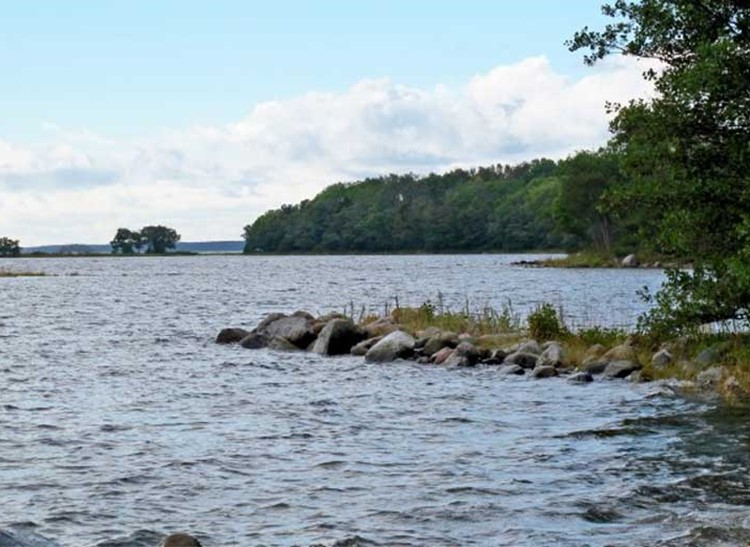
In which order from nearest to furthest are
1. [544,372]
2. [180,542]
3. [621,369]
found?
1. [180,542]
2. [621,369]
3. [544,372]

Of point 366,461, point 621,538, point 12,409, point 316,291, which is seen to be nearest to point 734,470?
point 621,538

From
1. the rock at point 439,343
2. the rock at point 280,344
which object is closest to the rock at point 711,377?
the rock at point 439,343

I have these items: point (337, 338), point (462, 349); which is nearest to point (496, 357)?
point (462, 349)

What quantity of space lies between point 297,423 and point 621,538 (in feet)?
32.9

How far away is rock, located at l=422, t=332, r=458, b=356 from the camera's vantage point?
109 feet

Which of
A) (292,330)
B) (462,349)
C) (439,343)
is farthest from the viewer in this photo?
(292,330)

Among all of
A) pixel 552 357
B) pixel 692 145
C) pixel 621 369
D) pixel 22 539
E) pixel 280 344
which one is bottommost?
pixel 280 344

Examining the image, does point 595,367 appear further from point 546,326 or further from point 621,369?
point 546,326

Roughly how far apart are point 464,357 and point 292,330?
9339mm

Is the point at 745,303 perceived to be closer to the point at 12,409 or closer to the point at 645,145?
the point at 645,145

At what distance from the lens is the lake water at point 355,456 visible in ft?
42.9

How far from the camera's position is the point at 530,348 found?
30891mm

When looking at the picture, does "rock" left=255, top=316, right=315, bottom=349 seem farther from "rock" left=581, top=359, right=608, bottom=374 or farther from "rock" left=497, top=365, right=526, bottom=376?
"rock" left=581, top=359, right=608, bottom=374

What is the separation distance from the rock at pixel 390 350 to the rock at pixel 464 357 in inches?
82.3
